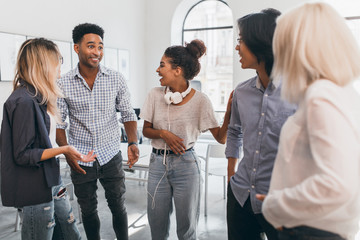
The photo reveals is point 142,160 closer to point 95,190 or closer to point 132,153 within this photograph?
point 132,153

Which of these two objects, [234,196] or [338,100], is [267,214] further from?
[234,196]

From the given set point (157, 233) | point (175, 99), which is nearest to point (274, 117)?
point (175, 99)

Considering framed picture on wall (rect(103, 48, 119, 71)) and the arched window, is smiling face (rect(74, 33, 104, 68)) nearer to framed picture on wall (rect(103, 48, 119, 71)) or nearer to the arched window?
framed picture on wall (rect(103, 48, 119, 71))

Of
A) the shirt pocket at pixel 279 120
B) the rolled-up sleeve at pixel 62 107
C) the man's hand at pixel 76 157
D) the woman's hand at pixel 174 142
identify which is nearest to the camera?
the shirt pocket at pixel 279 120

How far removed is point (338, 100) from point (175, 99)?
1.01 metres

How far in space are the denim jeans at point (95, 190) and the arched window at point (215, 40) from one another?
448 centimetres

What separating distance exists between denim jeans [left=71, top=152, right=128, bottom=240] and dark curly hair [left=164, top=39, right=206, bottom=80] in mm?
793

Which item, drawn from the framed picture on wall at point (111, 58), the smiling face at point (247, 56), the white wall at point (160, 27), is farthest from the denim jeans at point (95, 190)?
the white wall at point (160, 27)

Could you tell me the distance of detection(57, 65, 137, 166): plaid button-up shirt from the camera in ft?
6.27

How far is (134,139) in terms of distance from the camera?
2170mm

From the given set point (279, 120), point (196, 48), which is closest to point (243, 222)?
point (279, 120)

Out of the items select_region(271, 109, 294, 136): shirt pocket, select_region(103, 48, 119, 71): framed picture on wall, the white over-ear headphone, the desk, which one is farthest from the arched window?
select_region(271, 109, 294, 136): shirt pocket

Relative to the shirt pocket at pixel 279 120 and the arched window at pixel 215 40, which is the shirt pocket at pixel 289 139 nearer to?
the shirt pocket at pixel 279 120

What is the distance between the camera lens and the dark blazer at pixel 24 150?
4.55 ft
